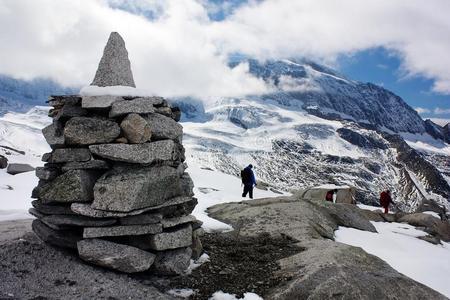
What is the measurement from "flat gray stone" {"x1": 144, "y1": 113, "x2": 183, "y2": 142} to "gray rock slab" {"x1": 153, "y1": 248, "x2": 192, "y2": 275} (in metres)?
3.69

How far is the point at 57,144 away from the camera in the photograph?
13289 millimetres

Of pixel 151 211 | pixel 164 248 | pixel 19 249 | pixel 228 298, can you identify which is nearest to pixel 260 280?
pixel 228 298

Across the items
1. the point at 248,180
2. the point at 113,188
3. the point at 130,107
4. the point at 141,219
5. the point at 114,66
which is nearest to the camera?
the point at 113,188

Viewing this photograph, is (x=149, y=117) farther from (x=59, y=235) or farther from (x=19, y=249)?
(x=19, y=249)

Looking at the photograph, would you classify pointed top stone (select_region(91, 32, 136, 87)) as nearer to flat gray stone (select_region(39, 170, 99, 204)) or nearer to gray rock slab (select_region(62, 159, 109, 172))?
gray rock slab (select_region(62, 159, 109, 172))

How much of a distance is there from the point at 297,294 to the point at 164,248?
165 inches

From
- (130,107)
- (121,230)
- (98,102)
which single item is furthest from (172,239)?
(98,102)

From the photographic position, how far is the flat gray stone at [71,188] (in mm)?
12758

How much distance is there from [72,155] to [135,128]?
2.11 metres

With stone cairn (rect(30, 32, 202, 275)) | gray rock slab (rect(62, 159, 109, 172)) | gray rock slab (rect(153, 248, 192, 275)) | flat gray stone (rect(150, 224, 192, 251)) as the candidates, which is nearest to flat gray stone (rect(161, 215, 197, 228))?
stone cairn (rect(30, 32, 202, 275))

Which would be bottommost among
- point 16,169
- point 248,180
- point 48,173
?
point 16,169

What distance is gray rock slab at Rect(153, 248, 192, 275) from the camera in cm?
1298

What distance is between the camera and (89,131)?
13.0 m

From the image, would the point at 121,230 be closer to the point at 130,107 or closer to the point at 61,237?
the point at 61,237
